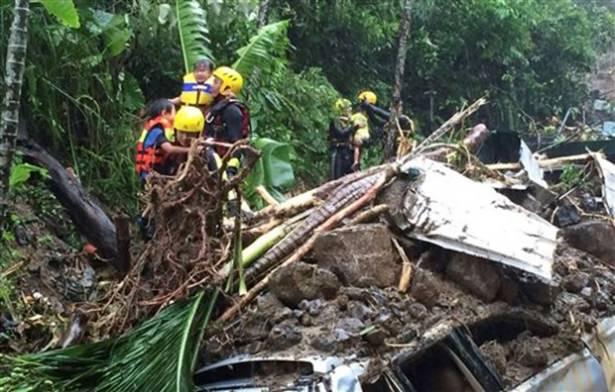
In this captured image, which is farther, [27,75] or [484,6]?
[484,6]

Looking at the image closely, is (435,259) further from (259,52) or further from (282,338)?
(259,52)

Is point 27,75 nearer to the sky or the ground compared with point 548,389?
nearer to the sky

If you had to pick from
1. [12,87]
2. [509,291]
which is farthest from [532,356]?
[12,87]

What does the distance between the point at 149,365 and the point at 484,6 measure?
1668cm

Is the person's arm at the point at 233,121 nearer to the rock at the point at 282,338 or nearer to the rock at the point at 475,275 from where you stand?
the rock at the point at 475,275

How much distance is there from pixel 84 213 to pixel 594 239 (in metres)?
4.15

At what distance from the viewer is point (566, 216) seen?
7055 millimetres

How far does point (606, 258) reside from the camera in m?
6.45

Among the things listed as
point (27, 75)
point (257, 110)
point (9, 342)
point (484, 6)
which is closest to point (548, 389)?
point (9, 342)

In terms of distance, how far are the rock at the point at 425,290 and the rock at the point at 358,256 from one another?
0.50 feet

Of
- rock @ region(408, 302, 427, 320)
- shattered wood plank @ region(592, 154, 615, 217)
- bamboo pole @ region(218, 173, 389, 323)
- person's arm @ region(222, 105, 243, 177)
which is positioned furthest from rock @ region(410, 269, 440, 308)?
shattered wood plank @ region(592, 154, 615, 217)

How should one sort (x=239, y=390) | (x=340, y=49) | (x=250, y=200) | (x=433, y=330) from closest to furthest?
(x=239, y=390)
(x=433, y=330)
(x=250, y=200)
(x=340, y=49)

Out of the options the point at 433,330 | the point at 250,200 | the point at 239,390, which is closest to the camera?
the point at 239,390

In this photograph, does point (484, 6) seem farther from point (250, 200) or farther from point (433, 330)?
point (433, 330)
